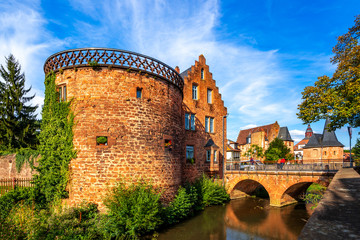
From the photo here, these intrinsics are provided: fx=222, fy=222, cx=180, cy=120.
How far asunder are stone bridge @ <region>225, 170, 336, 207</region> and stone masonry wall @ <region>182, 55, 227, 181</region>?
1.89 metres

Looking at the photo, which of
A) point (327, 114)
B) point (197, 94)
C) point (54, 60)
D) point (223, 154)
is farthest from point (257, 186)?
point (54, 60)

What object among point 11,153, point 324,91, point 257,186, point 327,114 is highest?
point 324,91

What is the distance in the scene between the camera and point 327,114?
11.2 meters

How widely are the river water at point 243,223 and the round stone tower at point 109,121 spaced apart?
9.71 ft

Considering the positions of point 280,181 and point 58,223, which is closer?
point 58,223

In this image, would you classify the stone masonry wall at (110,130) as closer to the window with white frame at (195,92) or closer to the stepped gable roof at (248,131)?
the window with white frame at (195,92)

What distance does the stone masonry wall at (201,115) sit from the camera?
63.8ft

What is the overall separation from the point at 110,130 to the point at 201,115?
11568mm

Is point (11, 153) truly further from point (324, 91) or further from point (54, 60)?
point (324, 91)

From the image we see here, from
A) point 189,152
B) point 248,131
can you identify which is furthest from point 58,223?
point 248,131

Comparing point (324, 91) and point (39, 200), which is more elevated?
point (324, 91)

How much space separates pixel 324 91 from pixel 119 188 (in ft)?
37.6

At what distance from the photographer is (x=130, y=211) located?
10172mm

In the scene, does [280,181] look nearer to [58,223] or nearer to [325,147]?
[58,223]
